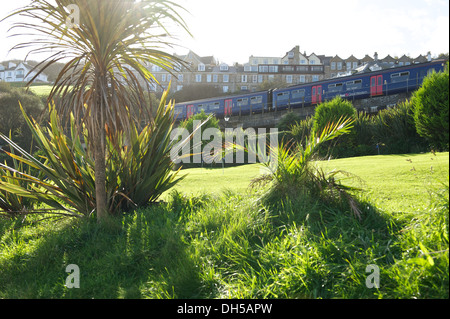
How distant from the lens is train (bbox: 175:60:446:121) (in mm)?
22141

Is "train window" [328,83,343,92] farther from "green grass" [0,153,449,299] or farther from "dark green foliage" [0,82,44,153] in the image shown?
"green grass" [0,153,449,299]

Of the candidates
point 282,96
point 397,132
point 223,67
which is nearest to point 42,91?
point 282,96

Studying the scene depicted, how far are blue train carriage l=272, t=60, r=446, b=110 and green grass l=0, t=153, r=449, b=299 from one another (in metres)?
17.5

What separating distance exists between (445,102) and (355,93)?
15.6 meters

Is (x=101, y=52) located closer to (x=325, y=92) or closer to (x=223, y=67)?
(x=325, y=92)

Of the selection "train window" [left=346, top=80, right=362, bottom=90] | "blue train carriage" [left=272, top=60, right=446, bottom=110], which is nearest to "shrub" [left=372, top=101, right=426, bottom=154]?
"blue train carriage" [left=272, top=60, right=446, bottom=110]

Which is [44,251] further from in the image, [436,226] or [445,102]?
[445,102]

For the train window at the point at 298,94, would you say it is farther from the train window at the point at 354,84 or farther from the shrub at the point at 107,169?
the shrub at the point at 107,169

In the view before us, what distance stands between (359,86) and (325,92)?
91.9 inches

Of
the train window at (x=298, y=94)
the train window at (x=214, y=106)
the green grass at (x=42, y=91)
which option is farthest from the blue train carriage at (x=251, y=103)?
the green grass at (x=42, y=91)

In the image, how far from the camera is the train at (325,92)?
2214cm

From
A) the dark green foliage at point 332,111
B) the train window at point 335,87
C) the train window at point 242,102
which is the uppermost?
the train window at point 335,87

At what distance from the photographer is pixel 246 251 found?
3119mm
